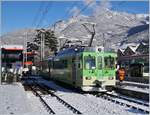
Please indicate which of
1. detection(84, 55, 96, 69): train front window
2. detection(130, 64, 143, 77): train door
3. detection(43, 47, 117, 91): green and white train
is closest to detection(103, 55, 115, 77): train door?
detection(43, 47, 117, 91): green and white train

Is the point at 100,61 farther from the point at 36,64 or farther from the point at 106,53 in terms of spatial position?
the point at 36,64

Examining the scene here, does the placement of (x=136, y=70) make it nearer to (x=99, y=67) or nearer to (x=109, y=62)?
(x=109, y=62)

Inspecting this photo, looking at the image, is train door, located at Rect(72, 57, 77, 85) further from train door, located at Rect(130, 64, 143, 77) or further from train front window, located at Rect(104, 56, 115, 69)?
train door, located at Rect(130, 64, 143, 77)

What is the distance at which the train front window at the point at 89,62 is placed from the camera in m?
24.4

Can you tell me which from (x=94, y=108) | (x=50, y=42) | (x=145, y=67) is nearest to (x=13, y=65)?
(x=145, y=67)

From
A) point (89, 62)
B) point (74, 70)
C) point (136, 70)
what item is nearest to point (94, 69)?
point (89, 62)

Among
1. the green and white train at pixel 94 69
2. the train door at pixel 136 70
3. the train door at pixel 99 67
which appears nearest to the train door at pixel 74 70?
the green and white train at pixel 94 69

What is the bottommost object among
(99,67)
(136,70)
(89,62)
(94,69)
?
(136,70)

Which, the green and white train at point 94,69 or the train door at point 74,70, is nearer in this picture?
the green and white train at point 94,69

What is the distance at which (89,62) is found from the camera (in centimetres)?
2448

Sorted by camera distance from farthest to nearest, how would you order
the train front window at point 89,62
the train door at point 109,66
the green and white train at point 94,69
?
the train door at point 109,66 < the train front window at point 89,62 < the green and white train at point 94,69

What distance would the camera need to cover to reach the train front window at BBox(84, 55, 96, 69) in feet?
79.9

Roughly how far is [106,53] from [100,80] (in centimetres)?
165

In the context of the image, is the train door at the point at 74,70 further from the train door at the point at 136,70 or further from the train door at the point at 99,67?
the train door at the point at 136,70
